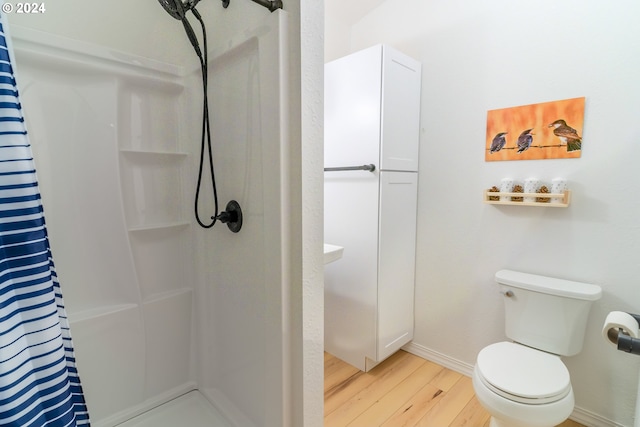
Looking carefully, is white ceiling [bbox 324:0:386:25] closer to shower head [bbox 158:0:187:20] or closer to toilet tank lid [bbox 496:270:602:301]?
shower head [bbox 158:0:187:20]

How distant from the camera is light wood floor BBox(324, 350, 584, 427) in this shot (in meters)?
1.62

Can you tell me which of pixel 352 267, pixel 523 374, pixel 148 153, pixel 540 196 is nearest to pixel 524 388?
pixel 523 374

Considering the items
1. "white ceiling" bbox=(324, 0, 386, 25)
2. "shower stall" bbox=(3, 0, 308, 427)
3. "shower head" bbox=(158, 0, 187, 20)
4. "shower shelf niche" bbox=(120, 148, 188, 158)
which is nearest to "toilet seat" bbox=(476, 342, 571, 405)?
"shower stall" bbox=(3, 0, 308, 427)

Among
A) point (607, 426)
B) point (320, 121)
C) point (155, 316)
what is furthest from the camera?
point (607, 426)

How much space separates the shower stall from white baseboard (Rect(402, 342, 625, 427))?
56.2 inches

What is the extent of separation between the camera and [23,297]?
27.2 inches

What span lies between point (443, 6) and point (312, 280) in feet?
6.49

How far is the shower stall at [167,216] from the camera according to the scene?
995 mm

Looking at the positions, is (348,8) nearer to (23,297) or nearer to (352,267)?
(352,267)

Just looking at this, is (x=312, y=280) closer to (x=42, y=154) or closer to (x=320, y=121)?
(x=320, y=121)

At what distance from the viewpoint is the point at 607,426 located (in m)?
1.53

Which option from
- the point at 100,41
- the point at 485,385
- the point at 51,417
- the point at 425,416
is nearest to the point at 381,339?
the point at 425,416

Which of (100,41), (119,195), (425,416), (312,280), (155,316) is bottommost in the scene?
(425,416)

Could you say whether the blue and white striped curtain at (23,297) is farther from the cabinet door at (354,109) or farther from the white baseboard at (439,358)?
the white baseboard at (439,358)
